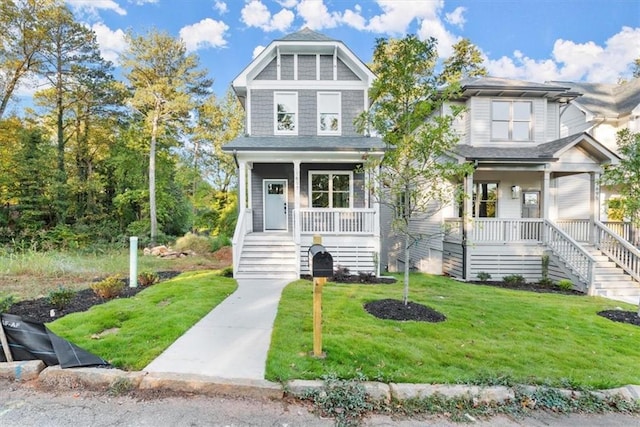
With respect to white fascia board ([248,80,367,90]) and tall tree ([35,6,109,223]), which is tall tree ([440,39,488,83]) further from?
tall tree ([35,6,109,223])

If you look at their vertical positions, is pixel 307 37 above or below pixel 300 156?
above

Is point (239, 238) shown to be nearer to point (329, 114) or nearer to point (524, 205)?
point (329, 114)

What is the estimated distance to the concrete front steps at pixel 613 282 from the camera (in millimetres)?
8500

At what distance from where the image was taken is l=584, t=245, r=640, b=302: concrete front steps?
8500 millimetres

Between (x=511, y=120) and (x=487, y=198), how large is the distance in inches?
124

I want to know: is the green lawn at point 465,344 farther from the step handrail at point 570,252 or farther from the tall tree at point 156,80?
the tall tree at point 156,80

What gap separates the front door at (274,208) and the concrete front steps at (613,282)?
10.1m

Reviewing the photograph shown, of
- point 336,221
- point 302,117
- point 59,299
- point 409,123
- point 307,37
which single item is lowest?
point 59,299

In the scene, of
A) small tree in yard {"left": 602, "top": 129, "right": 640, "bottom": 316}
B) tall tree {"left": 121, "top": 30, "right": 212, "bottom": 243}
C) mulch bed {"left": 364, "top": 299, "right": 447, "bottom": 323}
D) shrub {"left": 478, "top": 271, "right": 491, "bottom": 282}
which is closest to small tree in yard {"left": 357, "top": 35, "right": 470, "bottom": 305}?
mulch bed {"left": 364, "top": 299, "right": 447, "bottom": 323}

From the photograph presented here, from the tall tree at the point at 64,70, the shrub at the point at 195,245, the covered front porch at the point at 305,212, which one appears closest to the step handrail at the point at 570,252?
the covered front porch at the point at 305,212

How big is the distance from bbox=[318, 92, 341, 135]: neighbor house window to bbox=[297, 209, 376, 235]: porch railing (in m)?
3.60

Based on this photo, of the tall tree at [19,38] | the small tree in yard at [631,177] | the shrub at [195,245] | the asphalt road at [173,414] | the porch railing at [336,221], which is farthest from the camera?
the shrub at [195,245]

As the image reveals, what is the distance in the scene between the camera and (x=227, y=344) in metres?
4.12

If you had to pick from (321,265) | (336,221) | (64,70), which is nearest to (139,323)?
(321,265)
